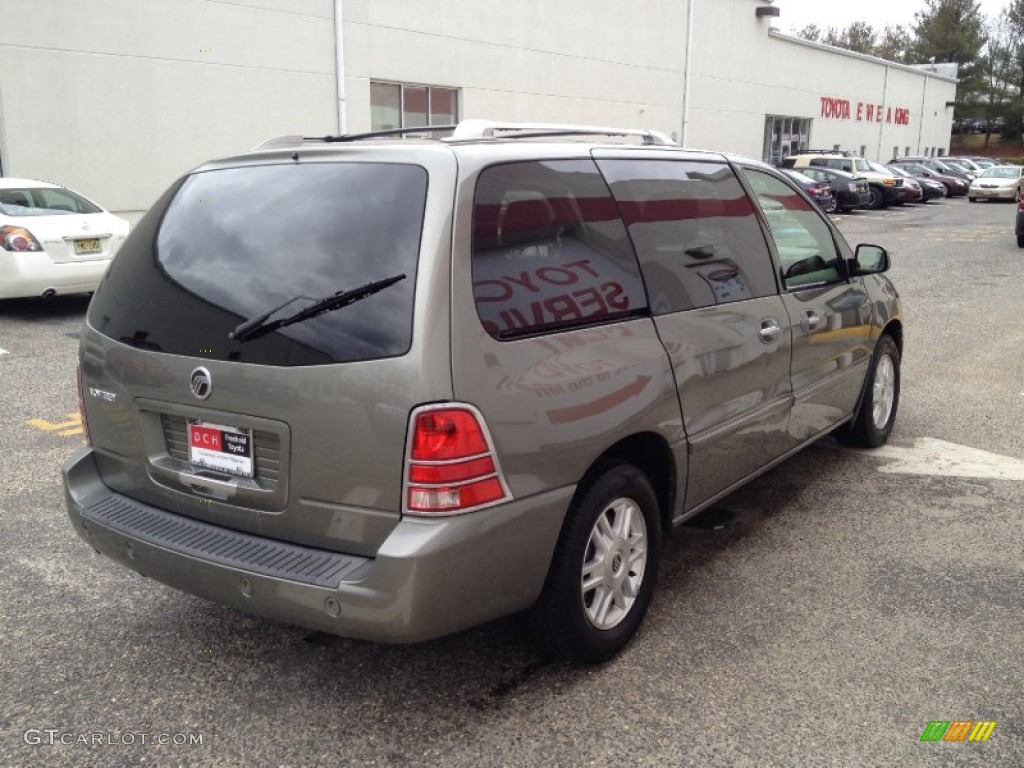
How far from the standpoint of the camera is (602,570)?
3.09 meters

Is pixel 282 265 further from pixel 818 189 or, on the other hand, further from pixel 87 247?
pixel 818 189

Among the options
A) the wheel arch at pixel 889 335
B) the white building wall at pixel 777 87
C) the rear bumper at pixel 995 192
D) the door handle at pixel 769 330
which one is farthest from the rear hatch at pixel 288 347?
the rear bumper at pixel 995 192

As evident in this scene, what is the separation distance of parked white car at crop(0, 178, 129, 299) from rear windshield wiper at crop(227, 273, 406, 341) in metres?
7.30

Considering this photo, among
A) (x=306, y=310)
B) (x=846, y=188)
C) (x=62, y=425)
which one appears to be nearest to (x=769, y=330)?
(x=306, y=310)

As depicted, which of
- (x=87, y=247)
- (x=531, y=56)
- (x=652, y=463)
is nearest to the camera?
(x=652, y=463)

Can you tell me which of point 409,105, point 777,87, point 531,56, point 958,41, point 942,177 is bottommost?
point 942,177

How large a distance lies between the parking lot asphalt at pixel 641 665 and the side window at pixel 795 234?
3.70ft

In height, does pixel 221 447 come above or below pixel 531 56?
below

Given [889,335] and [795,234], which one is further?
[889,335]

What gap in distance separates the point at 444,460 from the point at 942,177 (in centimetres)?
3976

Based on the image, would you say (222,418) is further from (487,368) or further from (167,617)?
(167,617)

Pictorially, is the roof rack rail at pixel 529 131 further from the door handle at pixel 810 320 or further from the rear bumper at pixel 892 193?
the rear bumper at pixel 892 193

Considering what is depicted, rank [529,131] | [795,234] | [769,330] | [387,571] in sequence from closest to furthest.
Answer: [387,571] < [529,131] < [769,330] < [795,234]

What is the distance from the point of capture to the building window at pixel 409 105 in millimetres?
21094
